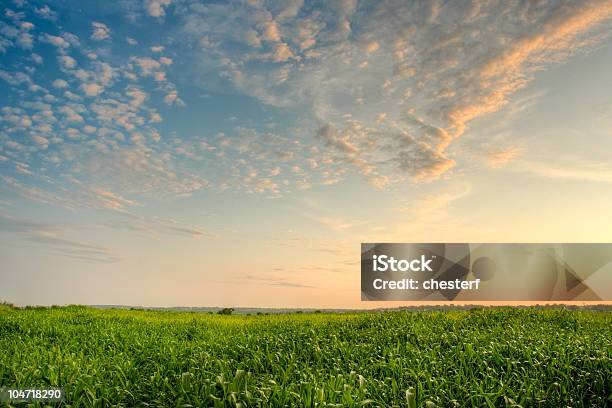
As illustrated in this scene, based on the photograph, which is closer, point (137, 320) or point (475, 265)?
point (137, 320)

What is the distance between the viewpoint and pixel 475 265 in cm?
2278

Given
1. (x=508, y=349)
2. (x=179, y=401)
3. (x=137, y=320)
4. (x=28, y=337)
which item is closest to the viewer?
(x=179, y=401)

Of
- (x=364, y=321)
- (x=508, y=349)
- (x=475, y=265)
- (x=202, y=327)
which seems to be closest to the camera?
(x=508, y=349)

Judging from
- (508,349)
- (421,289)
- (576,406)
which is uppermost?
(421,289)

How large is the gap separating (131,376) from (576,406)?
23.6 feet

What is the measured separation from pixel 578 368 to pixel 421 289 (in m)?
14.2

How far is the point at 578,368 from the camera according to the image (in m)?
8.23

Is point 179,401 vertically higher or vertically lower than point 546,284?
lower

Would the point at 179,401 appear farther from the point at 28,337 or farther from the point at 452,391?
the point at 28,337

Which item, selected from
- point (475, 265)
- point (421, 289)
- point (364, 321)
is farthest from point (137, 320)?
point (475, 265)

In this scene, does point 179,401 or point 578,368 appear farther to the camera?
point 578,368

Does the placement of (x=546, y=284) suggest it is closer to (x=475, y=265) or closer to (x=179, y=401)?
(x=475, y=265)

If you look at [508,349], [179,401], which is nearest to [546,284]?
[508,349]

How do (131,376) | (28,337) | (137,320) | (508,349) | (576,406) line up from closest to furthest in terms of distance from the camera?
1. (576,406)
2. (131,376)
3. (508,349)
4. (28,337)
5. (137,320)
